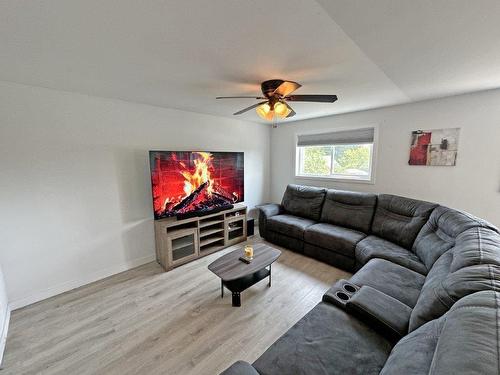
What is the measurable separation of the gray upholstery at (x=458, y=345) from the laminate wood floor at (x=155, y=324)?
111 cm

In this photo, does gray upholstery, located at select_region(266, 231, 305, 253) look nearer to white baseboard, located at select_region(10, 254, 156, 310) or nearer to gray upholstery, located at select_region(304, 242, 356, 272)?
gray upholstery, located at select_region(304, 242, 356, 272)

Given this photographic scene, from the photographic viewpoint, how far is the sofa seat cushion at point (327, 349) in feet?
3.46

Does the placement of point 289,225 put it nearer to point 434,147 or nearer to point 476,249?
point 476,249

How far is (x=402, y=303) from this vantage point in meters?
1.42

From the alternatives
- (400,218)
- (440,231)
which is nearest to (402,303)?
(440,231)

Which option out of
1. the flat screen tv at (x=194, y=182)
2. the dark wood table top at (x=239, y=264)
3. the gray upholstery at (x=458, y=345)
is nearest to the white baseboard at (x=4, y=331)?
the flat screen tv at (x=194, y=182)

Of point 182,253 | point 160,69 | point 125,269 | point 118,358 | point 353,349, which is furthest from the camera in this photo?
point 182,253

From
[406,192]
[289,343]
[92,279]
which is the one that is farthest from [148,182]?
[406,192]

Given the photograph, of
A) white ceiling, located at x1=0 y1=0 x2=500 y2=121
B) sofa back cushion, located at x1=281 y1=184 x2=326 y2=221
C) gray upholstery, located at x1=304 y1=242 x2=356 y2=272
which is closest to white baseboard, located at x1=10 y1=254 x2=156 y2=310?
white ceiling, located at x1=0 y1=0 x2=500 y2=121

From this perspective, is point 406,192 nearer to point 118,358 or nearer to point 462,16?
point 462,16

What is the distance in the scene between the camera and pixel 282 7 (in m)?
0.99

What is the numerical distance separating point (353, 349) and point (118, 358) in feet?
5.53

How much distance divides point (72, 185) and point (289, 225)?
2835mm

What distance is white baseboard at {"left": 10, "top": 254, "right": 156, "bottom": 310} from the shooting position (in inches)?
81.9
